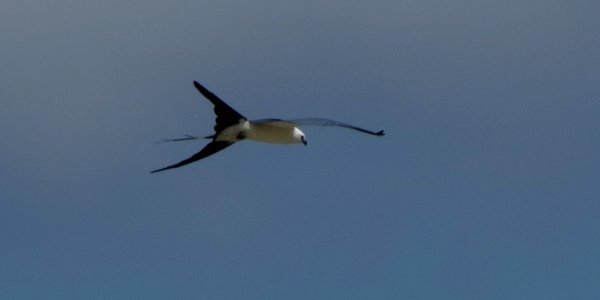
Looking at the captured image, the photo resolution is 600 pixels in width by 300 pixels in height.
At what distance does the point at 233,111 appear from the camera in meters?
19.8

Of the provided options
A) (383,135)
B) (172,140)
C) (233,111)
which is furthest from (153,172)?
(383,135)

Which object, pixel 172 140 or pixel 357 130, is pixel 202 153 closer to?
pixel 172 140

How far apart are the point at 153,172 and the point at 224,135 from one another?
2.08m

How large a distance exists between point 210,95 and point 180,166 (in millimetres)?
1356

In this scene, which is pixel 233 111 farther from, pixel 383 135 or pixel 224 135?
pixel 383 135

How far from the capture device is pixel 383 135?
19344 mm

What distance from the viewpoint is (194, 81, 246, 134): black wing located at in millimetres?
19734

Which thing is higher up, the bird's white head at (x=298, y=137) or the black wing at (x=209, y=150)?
the bird's white head at (x=298, y=137)

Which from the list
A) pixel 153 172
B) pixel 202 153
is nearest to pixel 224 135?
pixel 202 153

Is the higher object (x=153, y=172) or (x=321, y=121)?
(x=321, y=121)

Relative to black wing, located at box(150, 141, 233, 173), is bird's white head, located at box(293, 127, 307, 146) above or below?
above

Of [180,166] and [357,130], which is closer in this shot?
[357,130]

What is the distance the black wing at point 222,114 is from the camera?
19.7m

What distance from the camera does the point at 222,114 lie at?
65.9 ft
